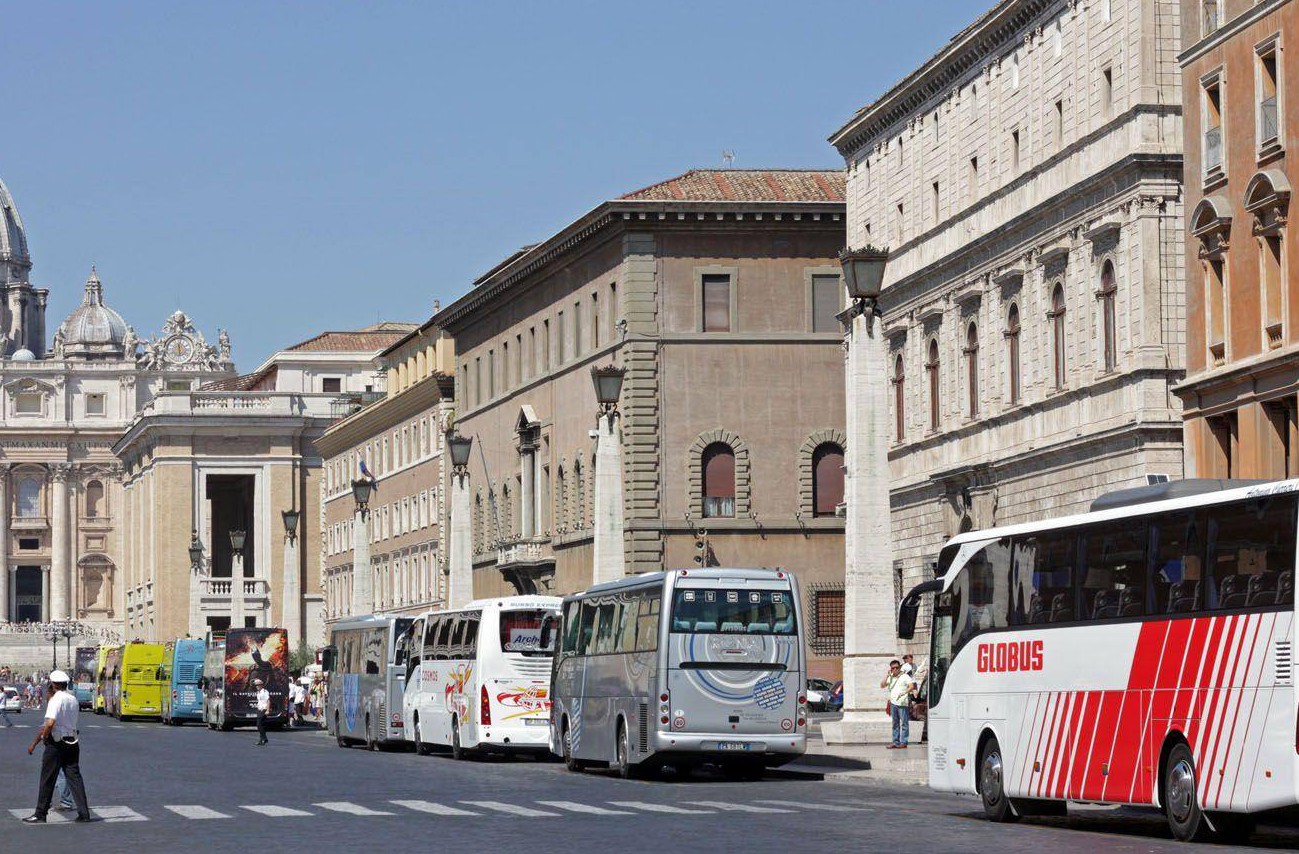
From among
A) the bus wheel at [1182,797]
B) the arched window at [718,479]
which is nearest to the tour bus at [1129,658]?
the bus wheel at [1182,797]

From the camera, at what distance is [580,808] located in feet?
98.3

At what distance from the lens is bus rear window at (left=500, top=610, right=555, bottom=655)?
46.9 m

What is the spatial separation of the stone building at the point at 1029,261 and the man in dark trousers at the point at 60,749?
18.7 metres

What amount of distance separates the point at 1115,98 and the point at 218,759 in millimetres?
20365

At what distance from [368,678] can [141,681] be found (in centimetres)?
3893

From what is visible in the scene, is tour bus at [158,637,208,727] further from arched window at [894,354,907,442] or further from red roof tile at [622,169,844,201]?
arched window at [894,354,907,442]

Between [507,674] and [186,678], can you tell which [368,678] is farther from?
[186,678]

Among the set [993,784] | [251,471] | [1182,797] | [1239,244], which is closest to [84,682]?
[251,471]

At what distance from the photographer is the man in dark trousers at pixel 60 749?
28094mm

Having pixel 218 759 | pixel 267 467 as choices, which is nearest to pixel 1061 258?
pixel 218 759

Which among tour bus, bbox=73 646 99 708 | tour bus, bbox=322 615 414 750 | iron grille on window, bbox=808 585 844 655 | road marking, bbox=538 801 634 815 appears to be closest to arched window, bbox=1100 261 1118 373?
tour bus, bbox=322 615 414 750

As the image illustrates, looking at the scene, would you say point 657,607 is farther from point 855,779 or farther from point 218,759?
point 218,759

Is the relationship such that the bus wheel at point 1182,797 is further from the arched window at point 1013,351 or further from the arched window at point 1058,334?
the arched window at point 1013,351

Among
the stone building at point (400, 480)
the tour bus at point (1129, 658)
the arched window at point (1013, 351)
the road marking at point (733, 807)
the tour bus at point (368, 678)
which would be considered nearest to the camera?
the tour bus at point (1129, 658)
